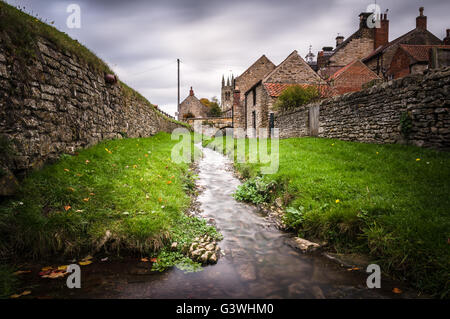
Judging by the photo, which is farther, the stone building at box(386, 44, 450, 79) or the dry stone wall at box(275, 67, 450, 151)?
the stone building at box(386, 44, 450, 79)

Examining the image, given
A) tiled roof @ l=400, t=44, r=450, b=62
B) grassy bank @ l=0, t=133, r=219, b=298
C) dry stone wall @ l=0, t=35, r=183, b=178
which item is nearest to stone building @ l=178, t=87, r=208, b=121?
tiled roof @ l=400, t=44, r=450, b=62

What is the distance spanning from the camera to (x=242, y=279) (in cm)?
313

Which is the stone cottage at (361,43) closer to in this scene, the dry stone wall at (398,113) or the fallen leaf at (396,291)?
the dry stone wall at (398,113)

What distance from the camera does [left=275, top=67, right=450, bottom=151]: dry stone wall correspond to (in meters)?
6.83

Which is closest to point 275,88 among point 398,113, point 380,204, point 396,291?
point 398,113

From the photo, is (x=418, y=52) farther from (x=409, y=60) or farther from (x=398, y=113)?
(x=398, y=113)

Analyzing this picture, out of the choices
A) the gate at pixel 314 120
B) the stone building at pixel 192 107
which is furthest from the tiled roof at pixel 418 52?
the stone building at pixel 192 107

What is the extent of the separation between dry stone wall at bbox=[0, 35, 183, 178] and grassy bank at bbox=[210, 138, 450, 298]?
4845 mm

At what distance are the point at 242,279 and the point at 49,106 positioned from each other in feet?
18.4

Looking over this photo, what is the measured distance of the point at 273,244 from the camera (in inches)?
164

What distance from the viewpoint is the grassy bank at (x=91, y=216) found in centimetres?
344

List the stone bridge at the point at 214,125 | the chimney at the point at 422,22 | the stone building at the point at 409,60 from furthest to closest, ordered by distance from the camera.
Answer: the stone bridge at the point at 214,125 → the chimney at the point at 422,22 → the stone building at the point at 409,60

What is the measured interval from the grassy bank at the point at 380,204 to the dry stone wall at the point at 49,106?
4.85 meters

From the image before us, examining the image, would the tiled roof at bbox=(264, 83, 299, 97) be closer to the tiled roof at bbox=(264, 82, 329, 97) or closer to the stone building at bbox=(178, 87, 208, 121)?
the tiled roof at bbox=(264, 82, 329, 97)
